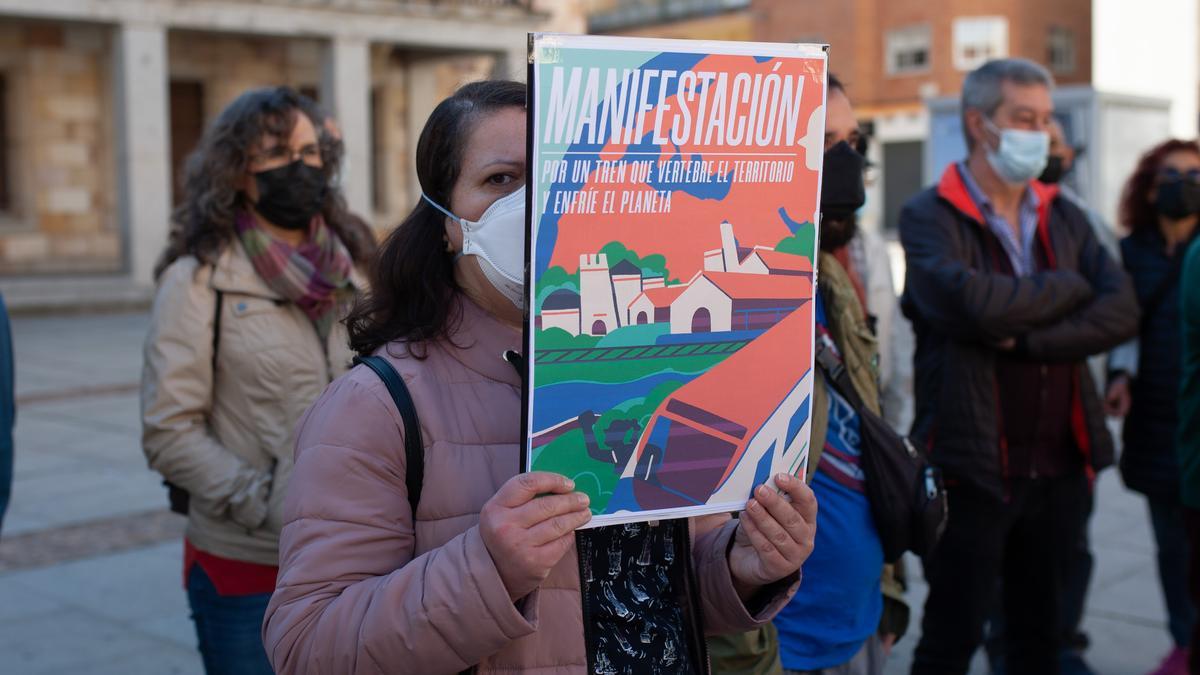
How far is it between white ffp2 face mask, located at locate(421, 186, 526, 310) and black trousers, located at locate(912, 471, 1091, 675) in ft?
7.92

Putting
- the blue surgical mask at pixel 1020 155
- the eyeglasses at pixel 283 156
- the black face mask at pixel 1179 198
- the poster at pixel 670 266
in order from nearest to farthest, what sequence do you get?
the poster at pixel 670 266
the eyeglasses at pixel 283 156
the blue surgical mask at pixel 1020 155
the black face mask at pixel 1179 198

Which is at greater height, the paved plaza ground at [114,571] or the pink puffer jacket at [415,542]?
the pink puffer jacket at [415,542]

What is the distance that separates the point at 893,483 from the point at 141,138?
2028 centimetres

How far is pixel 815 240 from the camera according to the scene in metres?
1.92

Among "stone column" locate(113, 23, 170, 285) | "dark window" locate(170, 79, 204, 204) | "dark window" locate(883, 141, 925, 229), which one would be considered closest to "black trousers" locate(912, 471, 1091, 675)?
"stone column" locate(113, 23, 170, 285)

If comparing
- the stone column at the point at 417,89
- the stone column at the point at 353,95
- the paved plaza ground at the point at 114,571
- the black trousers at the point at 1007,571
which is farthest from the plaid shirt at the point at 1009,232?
the stone column at the point at 417,89

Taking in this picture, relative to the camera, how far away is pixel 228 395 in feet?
11.4

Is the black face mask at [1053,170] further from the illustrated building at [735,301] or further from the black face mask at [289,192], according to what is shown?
the illustrated building at [735,301]

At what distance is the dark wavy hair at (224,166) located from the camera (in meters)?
3.53

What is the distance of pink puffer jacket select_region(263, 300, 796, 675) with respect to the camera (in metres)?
1.74

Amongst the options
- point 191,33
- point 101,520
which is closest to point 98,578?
point 101,520

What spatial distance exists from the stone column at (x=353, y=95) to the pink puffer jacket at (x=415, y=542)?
21.1 m

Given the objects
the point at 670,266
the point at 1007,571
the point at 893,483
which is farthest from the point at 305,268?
the point at 1007,571

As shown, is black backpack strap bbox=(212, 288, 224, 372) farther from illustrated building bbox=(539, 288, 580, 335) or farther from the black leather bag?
illustrated building bbox=(539, 288, 580, 335)
